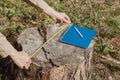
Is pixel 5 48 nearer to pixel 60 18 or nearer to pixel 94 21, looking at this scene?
pixel 60 18

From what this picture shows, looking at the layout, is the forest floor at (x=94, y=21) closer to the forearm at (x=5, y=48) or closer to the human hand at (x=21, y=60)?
the human hand at (x=21, y=60)

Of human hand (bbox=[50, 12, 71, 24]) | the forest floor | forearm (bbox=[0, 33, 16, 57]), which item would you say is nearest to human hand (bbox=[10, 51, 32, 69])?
forearm (bbox=[0, 33, 16, 57])

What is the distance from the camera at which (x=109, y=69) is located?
14.8ft

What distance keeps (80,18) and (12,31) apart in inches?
49.0

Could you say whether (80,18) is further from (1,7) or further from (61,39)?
(61,39)

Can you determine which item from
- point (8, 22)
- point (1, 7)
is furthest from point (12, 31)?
point (1, 7)

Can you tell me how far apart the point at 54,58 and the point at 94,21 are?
226cm

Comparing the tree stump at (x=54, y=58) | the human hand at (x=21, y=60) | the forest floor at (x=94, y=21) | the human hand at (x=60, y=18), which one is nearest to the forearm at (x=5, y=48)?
the human hand at (x=21, y=60)

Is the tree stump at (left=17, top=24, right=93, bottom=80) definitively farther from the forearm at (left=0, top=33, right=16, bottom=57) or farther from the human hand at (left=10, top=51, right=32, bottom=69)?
the forearm at (left=0, top=33, right=16, bottom=57)

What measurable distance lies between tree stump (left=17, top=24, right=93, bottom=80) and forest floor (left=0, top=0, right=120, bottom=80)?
822mm

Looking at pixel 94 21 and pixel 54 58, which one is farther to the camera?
pixel 94 21

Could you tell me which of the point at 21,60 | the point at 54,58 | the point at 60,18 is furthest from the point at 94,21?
the point at 21,60

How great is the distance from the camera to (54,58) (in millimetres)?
3367

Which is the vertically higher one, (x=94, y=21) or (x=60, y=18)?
(x=60, y=18)
